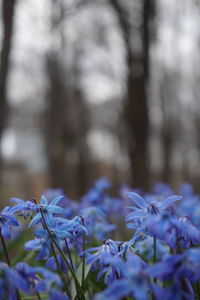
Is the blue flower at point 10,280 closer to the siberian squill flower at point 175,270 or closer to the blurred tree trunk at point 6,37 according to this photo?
the siberian squill flower at point 175,270

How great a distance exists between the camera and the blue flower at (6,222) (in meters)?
1.18

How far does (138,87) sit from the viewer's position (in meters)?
8.23

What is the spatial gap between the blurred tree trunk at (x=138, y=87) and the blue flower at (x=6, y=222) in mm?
7016

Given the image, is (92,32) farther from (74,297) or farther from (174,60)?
(74,297)

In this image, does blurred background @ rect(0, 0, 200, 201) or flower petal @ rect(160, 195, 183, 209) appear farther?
blurred background @ rect(0, 0, 200, 201)

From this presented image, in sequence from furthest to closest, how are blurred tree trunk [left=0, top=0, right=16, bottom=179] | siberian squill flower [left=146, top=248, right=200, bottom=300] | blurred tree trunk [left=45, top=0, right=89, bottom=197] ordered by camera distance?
blurred tree trunk [left=45, top=0, right=89, bottom=197]
blurred tree trunk [left=0, top=0, right=16, bottom=179]
siberian squill flower [left=146, top=248, right=200, bottom=300]

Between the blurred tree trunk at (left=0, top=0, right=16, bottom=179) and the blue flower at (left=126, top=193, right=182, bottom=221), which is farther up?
the blurred tree trunk at (left=0, top=0, right=16, bottom=179)

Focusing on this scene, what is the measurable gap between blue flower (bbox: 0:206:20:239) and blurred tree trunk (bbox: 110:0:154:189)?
7.02m

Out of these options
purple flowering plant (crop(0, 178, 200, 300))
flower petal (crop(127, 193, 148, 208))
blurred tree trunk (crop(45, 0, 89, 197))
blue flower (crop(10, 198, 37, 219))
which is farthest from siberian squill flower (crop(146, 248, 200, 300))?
blurred tree trunk (crop(45, 0, 89, 197))

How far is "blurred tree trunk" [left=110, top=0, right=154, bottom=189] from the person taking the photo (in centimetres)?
823

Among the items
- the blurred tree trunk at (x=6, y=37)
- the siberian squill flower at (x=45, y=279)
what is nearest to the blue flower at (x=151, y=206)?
the siberian squill flower at (x=45, y=279)

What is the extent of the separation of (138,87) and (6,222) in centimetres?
726

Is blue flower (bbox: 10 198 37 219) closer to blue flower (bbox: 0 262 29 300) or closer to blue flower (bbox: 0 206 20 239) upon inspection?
blue flower (bbox: 0 206 20 239)

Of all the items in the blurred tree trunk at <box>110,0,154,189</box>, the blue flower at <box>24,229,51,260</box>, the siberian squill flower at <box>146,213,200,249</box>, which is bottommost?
the blue flower at <box>24,229,51,260</box>
